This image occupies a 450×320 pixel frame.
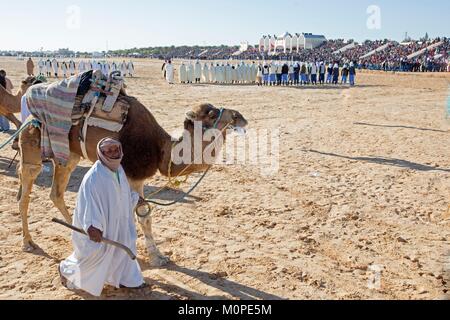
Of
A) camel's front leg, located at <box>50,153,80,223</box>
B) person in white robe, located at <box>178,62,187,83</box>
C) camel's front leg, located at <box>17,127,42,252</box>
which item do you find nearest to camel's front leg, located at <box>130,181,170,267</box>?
camel's front leg, located at <box>50,153,80,223</box>

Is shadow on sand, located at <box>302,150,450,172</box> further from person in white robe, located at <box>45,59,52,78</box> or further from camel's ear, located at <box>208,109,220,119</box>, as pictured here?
person in white robe, located at <box>45,59,52,78</box>

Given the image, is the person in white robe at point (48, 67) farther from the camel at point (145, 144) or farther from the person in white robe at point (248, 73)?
the camel at point (145, 144)

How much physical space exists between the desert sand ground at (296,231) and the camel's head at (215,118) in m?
1.43

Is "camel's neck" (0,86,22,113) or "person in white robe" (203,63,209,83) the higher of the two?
"person in white robe" (203,63,209,83)

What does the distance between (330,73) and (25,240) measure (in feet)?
87.6

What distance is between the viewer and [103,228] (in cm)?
383

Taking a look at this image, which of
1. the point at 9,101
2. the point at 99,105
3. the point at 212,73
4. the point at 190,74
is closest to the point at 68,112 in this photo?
the point at 99,105

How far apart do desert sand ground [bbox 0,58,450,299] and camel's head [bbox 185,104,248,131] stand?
4.68 feet

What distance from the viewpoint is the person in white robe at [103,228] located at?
373cm

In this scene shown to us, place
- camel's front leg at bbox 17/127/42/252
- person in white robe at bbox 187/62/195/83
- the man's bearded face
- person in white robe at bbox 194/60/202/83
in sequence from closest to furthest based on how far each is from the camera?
the man's bearded face → camel's front leg at bbox 17/127/42/252 → person in white robe at bbox 187/62/195/83 → person in white robe at bbox 194/60/202/83

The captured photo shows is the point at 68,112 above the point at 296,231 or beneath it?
above

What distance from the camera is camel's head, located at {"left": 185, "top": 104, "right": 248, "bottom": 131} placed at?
14.7ft

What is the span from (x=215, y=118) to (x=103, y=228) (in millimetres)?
1507

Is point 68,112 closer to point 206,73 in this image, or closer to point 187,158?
point 187,158
